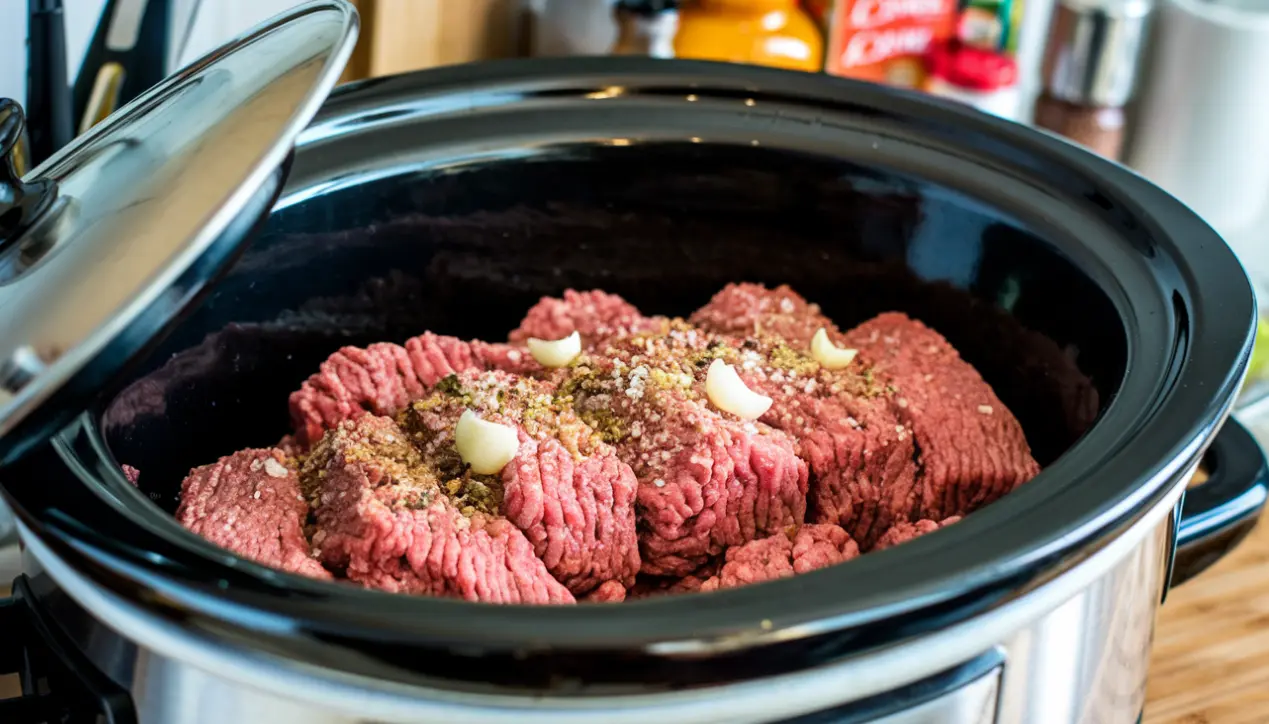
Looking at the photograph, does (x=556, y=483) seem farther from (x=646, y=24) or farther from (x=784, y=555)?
(x=646, y=24)

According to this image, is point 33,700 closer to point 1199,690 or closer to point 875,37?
point 1199,690

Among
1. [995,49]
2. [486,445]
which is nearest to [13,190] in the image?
[486,445]

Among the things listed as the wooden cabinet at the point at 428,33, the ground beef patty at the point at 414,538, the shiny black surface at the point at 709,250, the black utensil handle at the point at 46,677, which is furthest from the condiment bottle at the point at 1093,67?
the black utensil handle at the point at 46,677

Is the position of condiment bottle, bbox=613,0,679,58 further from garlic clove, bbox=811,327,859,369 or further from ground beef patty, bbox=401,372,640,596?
ground beef patty, bbox=401,372,640,596

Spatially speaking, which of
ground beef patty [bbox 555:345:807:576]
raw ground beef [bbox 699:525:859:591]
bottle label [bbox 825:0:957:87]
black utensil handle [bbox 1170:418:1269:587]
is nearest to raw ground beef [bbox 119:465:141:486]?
ground beef patty [bbox 555:345:807:576]

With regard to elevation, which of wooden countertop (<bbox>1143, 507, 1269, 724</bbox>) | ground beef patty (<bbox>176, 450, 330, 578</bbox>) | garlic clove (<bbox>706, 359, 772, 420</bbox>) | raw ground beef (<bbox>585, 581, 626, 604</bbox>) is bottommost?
wooden countertop (<bbox>1143, 507, 1269, 724</bbox>)
